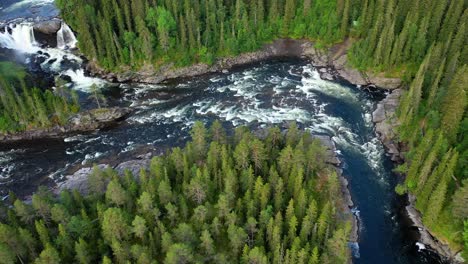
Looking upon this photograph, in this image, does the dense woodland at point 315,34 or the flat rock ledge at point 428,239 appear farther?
the dense woodland at point 315,34

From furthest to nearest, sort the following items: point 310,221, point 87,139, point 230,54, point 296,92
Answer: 1. point 230,54
2. point 296,92
3. point 87,139
4. point 310,221

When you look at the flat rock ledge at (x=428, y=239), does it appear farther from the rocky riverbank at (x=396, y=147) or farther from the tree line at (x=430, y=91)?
the tree line at (x=430, y=91)

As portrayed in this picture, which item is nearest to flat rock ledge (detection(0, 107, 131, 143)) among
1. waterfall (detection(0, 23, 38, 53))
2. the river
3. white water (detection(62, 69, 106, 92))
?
the river

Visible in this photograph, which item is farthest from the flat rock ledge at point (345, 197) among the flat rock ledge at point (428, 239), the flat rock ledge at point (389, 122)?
the flat rock ledge at point (389, 122)

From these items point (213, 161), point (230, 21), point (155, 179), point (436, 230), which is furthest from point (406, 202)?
point (230, 21)

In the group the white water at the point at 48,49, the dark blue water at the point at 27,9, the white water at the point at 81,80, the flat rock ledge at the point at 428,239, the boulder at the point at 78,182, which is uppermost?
the dark blue water at the point at 27,9

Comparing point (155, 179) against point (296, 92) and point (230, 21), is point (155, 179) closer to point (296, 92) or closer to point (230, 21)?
point (296, 92)
